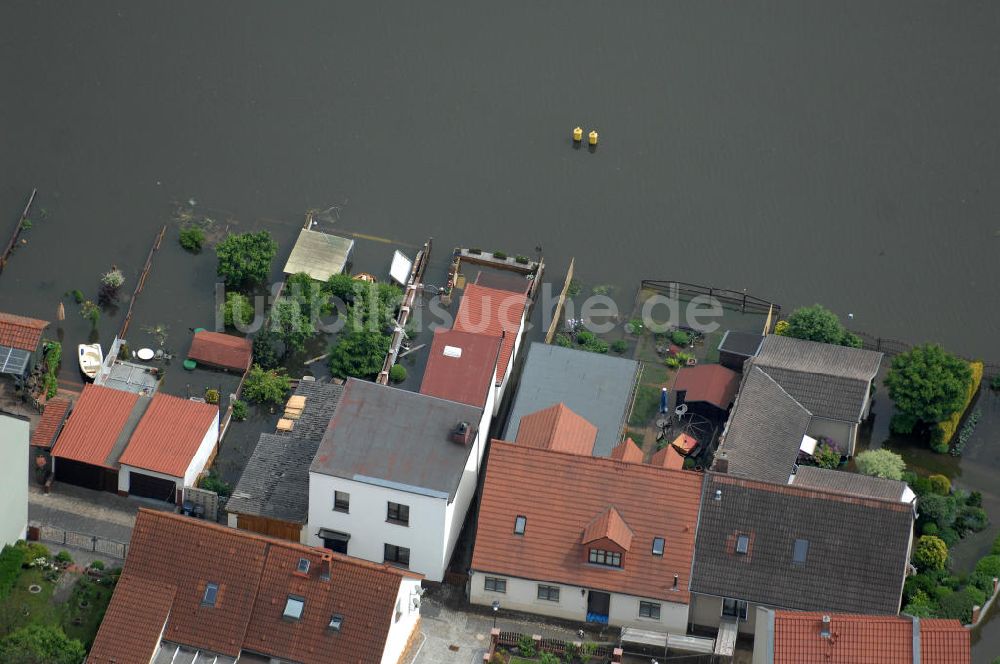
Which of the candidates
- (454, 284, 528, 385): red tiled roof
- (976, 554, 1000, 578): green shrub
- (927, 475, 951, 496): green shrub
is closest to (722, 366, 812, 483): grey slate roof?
(927, 475, 951, 496): green shrub

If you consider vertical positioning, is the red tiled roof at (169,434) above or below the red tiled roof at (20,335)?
below

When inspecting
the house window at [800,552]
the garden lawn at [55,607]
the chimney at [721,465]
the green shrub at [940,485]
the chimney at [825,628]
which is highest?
the green shrub at [940,485]

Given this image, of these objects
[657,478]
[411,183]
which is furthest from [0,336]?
[657,478]

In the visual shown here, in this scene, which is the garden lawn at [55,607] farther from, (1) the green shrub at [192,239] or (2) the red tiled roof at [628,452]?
(1) the green shrub at [192,239]

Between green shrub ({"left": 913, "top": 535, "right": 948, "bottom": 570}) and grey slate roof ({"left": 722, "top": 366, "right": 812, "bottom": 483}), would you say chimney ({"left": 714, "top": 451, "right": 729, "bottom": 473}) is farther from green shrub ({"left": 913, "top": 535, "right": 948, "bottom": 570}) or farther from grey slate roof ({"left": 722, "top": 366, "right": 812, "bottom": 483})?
green shrub ({"left": 913, "top": 535, "right": 948, "bottom": 570})

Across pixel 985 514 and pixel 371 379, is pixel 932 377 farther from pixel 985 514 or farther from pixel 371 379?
pixel 371 379

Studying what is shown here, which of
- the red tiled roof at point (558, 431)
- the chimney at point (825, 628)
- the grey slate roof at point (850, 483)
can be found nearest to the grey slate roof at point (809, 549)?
the chimney at point (825, 628)
